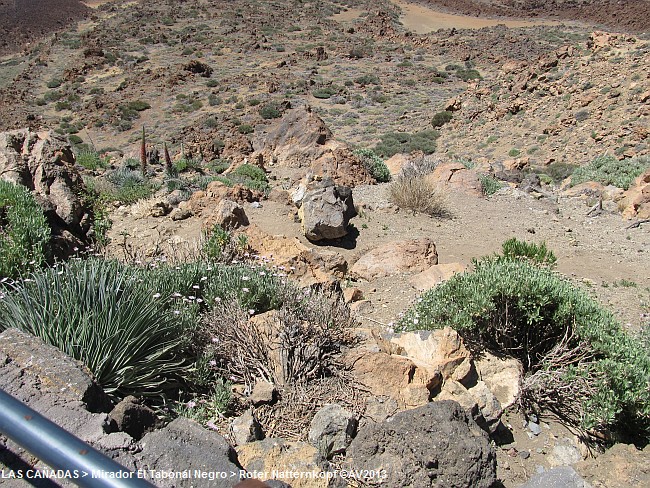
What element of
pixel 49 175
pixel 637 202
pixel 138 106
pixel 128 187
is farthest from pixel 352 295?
pixel 138 106

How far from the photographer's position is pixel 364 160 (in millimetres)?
10906

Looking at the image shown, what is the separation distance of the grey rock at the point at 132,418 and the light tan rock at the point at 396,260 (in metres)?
3.99

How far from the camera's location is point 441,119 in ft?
70.4

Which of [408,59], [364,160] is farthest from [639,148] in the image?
[408,59]

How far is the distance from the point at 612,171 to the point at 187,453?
13065 millimetres

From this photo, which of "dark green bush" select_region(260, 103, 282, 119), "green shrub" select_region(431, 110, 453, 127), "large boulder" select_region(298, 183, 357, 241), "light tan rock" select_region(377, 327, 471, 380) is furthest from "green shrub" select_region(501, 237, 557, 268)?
"dark green bush" select_region(260, 103, 282, 119)

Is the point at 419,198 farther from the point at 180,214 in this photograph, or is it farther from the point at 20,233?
the point at 20,233

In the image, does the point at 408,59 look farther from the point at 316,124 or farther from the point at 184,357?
the point at 184,357

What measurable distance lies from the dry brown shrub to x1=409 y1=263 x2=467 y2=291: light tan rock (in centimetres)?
309

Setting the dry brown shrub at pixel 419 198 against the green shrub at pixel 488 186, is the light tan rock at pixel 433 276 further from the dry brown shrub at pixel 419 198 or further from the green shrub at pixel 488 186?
the green shrub at pixel 488 186

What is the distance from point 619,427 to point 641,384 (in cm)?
35

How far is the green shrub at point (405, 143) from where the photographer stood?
18828 millimetres

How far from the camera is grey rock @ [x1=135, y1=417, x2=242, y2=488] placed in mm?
1872

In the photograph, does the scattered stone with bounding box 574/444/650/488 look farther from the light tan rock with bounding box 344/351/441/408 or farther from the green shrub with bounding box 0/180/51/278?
the green shrub with bounding box 0/180/51/278
